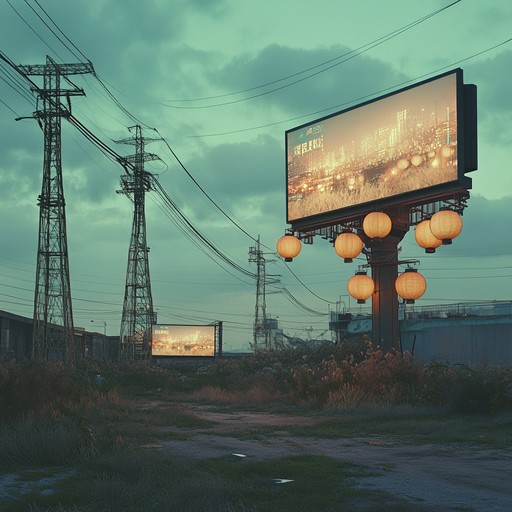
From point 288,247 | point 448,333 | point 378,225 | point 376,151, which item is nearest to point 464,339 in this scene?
point 448,333

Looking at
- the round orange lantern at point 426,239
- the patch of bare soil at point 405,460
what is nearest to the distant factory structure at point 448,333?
the round orange lantern at point 426,239

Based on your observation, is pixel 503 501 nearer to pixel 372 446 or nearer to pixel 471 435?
pixel 372 446

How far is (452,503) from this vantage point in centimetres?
650

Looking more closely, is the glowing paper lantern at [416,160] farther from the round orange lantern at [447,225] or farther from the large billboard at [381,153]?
the round orange lantern at [447,225]

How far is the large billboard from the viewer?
58.3 feet

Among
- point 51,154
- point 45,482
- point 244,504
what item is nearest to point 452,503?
point 244,504

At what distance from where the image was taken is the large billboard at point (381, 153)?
17766mm

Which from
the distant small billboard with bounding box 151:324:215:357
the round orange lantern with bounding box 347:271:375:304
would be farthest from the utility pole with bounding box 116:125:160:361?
the round orange lantern with bounding box 347:271:375:304

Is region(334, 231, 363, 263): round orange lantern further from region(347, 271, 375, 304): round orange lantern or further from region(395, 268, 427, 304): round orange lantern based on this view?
region(395, 268, 427, 304): round orange lantern

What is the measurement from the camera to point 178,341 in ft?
217

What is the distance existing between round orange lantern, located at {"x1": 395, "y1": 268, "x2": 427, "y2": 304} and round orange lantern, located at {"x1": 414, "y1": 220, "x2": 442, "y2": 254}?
0.73 metres

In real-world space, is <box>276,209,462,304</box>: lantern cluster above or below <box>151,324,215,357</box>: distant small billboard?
above

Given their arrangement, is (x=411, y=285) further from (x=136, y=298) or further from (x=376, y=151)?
(x=136, y=298)

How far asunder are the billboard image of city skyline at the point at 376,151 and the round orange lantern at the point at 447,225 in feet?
3.46
